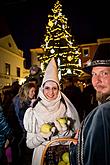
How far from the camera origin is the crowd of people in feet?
6.47

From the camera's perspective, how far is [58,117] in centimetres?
417

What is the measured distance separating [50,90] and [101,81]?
186 cm

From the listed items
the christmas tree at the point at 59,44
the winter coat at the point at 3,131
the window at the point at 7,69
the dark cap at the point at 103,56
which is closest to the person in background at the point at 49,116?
the winter coat at the point at 3,131

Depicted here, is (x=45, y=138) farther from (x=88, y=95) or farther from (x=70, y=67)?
(x=70, y=67)

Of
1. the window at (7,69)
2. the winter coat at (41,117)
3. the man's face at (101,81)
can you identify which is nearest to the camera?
the man's face at (101,81)

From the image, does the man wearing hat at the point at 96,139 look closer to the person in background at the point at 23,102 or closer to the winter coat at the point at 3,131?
the winter coat at the point at 3,131

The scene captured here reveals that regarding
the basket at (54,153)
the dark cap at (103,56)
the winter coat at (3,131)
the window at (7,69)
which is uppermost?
the window at (7,69)

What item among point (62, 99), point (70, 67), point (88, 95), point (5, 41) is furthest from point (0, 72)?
point (62, 99)

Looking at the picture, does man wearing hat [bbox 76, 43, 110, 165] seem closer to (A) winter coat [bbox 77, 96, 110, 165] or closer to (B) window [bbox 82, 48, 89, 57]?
(A) winter coat [bbox 77, 96, 110, 165]

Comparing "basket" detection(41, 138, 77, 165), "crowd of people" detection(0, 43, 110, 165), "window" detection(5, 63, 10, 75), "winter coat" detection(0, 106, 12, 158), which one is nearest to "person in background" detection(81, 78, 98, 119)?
"crowd of people" detection(0, 43, 110, 165)

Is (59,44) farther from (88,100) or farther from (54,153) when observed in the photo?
(54,153)

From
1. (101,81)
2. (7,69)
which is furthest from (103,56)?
(7,69)

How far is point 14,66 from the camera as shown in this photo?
3931 cm

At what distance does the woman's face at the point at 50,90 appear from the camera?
14.0 ft
